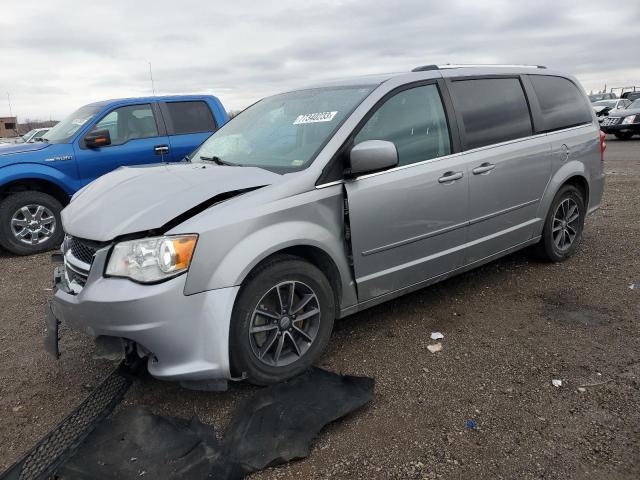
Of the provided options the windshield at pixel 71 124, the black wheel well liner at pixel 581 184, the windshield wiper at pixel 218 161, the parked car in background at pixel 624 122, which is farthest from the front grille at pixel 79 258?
the parked car in background at pixel 624 122

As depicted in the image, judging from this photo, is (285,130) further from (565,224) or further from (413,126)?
(565,224)

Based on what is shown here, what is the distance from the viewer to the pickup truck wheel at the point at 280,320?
282 centimetres

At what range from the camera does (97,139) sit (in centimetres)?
650

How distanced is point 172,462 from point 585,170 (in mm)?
4473

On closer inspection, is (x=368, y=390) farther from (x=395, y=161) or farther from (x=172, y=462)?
(x=395, y=161)

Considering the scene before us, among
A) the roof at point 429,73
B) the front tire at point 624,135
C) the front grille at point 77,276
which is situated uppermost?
the roof at point 429,73

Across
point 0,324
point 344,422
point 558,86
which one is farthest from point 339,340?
point 558,86

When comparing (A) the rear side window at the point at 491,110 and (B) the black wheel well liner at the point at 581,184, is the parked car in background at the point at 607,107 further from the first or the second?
(A) the rear side window at the point at 491,110

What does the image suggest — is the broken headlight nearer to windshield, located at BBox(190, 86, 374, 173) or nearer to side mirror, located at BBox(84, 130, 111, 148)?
windshield, located at BBox(190, 86, 374, 173)

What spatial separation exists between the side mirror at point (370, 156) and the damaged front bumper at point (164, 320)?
3.50ft

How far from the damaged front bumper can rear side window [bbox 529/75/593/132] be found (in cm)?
346

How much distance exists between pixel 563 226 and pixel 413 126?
7.35 ft

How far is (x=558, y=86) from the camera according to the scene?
492 cm

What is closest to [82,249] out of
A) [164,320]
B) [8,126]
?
[164,320]
